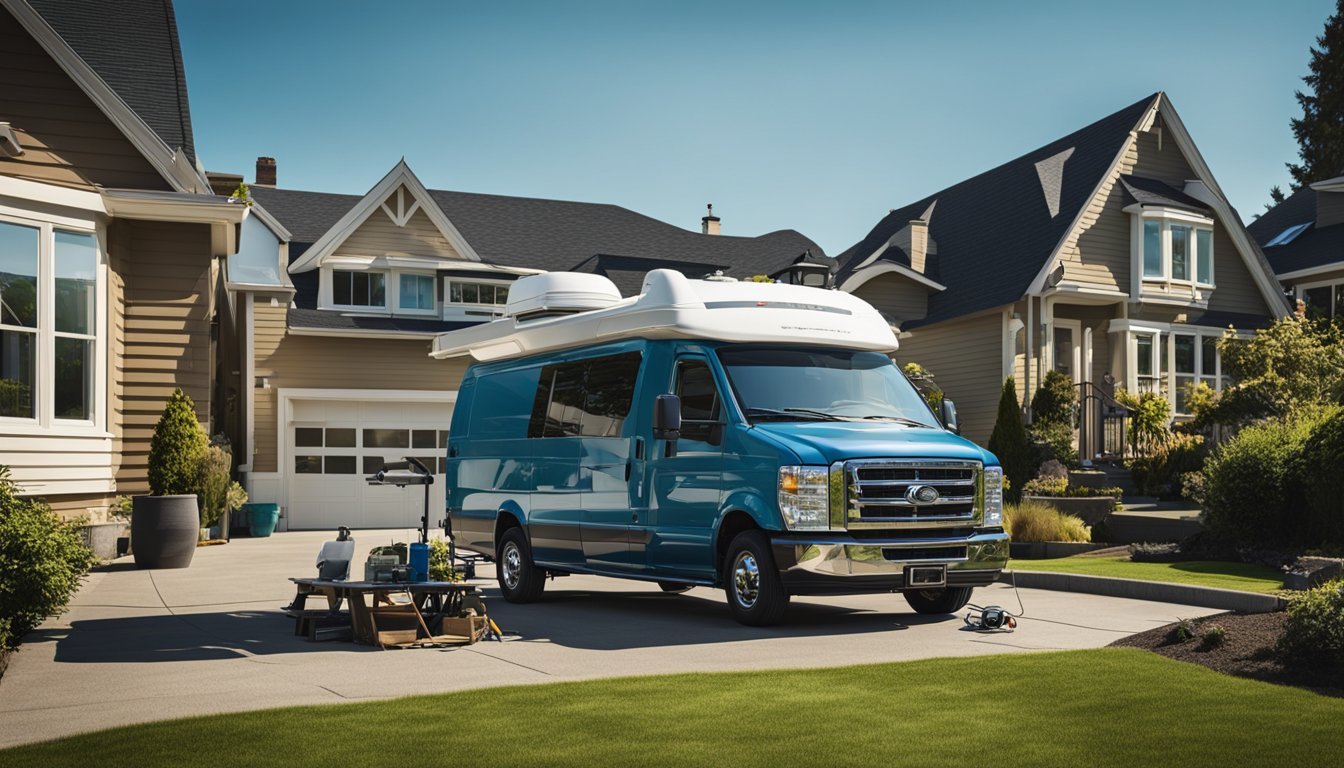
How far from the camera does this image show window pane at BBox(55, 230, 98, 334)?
55.5 feet

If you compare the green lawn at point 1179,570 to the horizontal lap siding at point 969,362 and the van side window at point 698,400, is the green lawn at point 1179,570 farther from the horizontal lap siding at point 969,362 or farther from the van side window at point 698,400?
the horizontal lap siding at point 969,362

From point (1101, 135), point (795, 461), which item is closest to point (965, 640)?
point (795, 461)

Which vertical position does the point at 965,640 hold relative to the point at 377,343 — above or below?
below

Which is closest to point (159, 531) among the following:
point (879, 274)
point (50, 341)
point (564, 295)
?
point (50, 341)

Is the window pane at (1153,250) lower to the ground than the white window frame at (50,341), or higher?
higher

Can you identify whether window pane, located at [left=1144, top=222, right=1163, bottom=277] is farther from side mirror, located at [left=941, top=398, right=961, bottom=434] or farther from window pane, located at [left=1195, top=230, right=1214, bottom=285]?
side mirror, located at [left=941, top=398, right=961, bottom=434]

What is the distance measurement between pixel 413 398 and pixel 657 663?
70.3ft

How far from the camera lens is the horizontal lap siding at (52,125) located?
55.7 ft

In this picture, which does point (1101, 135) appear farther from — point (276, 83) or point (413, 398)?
point (276, 83)

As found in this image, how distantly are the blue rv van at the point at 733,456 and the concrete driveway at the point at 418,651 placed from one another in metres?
0.53

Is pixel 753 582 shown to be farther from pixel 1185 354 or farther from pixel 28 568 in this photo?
pixel 1185 354

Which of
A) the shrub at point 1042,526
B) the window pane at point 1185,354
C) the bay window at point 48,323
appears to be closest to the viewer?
the bay window at point 48,323

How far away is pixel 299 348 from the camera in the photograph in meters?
29.4

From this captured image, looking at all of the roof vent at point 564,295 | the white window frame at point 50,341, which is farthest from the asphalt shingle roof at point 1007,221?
the white window frame at point 50,341
